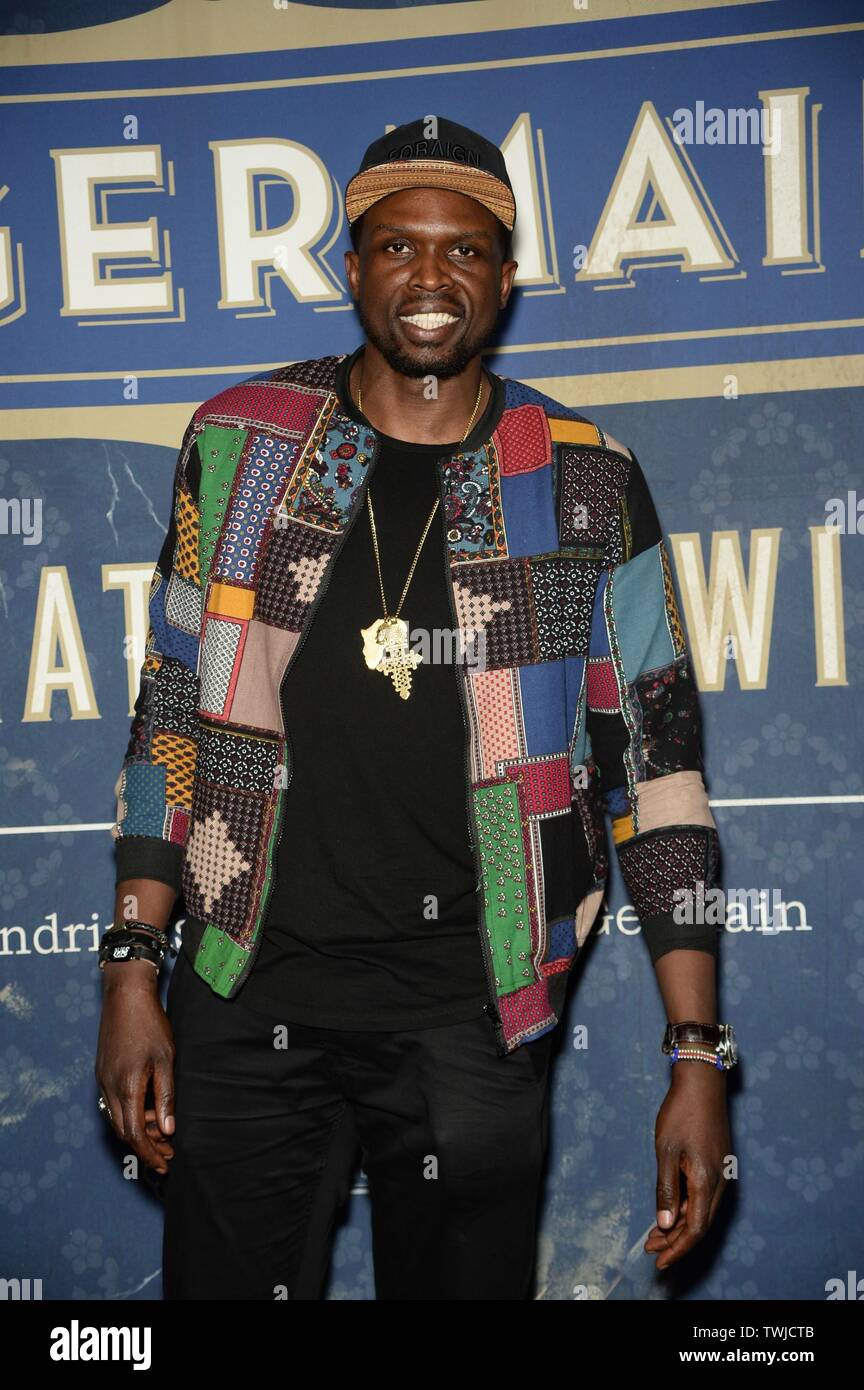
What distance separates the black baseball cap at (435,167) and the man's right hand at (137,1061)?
1.23 meters

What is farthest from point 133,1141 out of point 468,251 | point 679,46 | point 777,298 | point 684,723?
point 679,46

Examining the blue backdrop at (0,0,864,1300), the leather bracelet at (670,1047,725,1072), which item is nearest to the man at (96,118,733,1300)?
the leather bracelet at (670,1047,725,1072)

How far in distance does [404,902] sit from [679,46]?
190cm

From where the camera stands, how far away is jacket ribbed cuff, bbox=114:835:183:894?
1.83m

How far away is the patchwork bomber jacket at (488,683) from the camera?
1786 mm

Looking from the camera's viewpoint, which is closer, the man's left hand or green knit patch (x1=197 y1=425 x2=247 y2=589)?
the man's left hand

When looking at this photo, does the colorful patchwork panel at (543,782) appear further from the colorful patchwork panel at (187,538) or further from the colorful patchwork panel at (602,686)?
the colorful patchwork panel at (187,538)

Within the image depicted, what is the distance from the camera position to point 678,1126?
5.56 ft

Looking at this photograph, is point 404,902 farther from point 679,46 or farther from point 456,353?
point 679,46

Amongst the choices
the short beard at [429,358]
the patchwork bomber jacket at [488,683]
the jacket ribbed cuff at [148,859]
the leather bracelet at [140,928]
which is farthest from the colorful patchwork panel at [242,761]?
the short beard at [429,358]

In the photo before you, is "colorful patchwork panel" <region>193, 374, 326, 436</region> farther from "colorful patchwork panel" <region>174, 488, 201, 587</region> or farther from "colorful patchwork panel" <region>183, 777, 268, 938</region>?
"colorful patchwork panel" <region>183, 777, 268, 938</region>

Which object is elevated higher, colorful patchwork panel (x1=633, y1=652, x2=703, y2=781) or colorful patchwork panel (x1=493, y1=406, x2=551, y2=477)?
colorful patchwork panel (x1=493, y1=406, x2=551, y2=477)

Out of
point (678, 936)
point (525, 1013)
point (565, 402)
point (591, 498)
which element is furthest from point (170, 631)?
point (565, 402)

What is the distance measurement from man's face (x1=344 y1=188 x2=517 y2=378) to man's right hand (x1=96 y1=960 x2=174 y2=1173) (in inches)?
39.1
